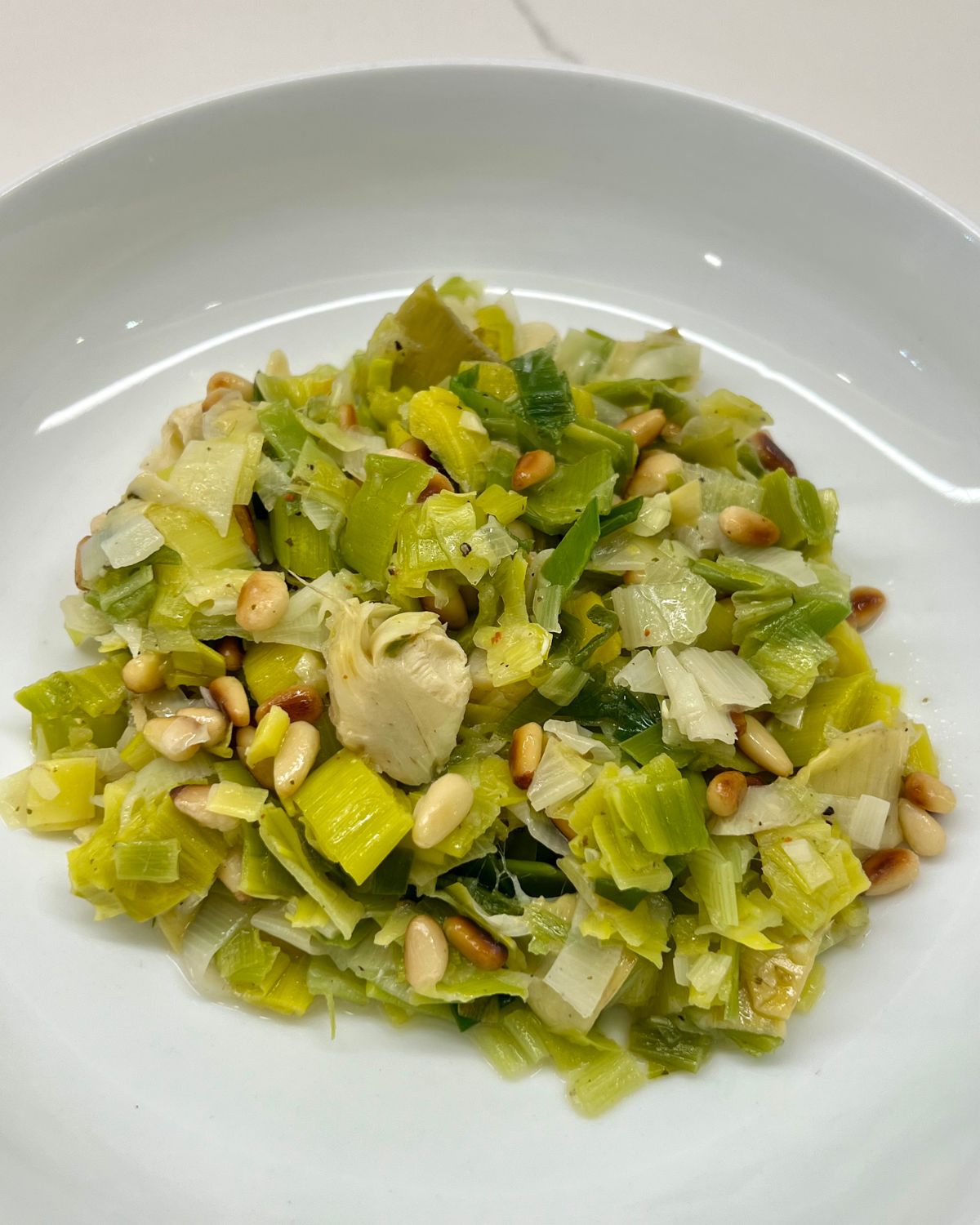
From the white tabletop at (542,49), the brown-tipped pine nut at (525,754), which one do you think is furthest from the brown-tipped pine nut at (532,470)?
the white tabletop at (542,49)

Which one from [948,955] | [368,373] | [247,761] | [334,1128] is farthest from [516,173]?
[334,1128]

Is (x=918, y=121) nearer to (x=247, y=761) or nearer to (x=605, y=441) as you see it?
(x=605, y=441)

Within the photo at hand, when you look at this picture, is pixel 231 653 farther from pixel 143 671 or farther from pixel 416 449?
pixel 416 449

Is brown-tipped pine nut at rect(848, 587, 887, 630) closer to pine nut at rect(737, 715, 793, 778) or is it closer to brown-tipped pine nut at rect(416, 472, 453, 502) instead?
pine nut at rect(737, 715, 793, 778)

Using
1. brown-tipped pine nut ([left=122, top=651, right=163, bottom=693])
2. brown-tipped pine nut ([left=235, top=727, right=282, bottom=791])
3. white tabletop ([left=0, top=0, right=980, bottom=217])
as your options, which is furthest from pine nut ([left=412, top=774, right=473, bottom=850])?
white tabletop ([left=0, top=0, right=980, bottom=217])

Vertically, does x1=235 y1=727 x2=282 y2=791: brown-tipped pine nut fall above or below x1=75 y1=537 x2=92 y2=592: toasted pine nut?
below

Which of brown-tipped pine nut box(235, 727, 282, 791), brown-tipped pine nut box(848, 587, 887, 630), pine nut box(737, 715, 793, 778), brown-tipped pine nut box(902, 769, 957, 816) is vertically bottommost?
brown-tipped pine nut box(235, 727, 282, 791)

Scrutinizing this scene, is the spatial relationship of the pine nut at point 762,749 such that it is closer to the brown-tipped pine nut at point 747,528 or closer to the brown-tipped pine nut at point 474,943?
the brown-tipped pine nut at point 747,528
